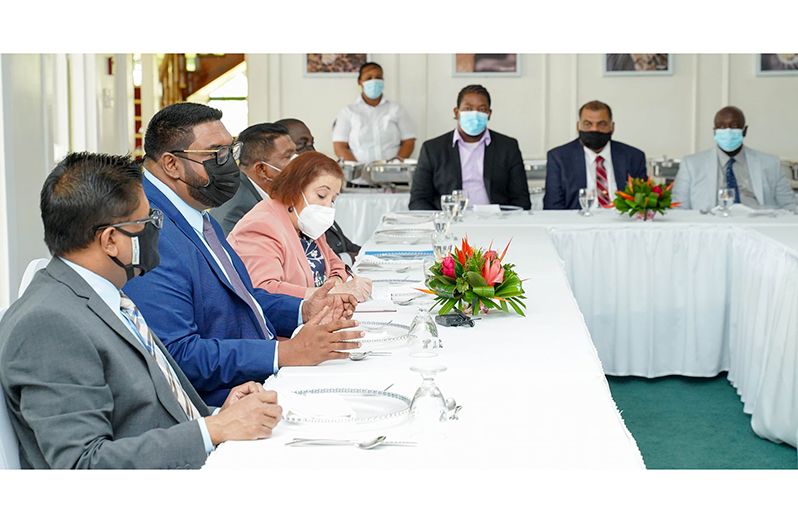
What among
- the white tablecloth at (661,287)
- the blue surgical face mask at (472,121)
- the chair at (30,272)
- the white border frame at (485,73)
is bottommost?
the white tablecloth at (661,287)

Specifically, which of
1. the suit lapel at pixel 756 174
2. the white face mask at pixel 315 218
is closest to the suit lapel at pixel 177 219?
the white face mask at pixel 315 218

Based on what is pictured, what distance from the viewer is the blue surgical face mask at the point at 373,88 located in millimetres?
7969

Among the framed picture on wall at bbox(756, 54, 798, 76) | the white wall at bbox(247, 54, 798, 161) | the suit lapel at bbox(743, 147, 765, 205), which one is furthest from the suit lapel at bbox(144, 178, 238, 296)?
the framed picture on wall at bbox(756, 54, 798, 76)

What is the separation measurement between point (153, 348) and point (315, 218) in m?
1.48

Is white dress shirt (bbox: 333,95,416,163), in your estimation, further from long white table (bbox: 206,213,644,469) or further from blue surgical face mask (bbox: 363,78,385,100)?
long white table (bbox: 206,213,644,469)

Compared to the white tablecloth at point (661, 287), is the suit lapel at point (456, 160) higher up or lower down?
higher up

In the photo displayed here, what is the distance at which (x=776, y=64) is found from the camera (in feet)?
27.4

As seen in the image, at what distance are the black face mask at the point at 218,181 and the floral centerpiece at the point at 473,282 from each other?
619mm

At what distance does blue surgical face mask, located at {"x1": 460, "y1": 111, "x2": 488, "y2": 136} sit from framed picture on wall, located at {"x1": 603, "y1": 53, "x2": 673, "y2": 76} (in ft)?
10.1

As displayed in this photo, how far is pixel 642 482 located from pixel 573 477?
10 cm

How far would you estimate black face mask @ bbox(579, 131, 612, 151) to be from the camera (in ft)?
19.7

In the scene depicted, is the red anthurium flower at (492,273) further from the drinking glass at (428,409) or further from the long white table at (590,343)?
the drinking glass at (428,409)

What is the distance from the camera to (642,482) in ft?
4.07
